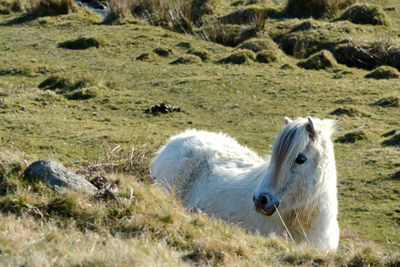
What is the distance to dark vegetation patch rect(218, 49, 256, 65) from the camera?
1691 cm

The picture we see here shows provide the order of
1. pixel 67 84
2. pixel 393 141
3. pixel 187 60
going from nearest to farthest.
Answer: pixel 393 141
pixel 67 84
pixel 187 60

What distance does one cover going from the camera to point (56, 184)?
5.75m

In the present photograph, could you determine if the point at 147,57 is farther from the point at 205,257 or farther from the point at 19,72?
the point at 205,257

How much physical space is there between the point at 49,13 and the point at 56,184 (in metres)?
17.4

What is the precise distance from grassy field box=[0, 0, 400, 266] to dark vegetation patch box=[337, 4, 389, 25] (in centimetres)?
41

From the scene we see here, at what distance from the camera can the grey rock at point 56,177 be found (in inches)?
227

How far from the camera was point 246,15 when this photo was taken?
69.8 ft

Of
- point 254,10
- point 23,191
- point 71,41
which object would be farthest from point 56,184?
point 254,10

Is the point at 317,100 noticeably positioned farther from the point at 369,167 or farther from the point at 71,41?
the point at 71,41

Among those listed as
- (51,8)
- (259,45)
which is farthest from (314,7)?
(51,8)

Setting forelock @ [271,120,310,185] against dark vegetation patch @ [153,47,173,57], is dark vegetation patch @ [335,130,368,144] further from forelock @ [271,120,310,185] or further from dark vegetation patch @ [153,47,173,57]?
dark vegetation patch @ [153,47,173,57]

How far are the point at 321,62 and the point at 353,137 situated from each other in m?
5.39

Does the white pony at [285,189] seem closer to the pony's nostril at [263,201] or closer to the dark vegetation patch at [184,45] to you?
the pony's nostril at [263,201]

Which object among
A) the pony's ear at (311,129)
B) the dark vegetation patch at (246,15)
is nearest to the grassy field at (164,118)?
the dark vegetation patch at (246,15)
